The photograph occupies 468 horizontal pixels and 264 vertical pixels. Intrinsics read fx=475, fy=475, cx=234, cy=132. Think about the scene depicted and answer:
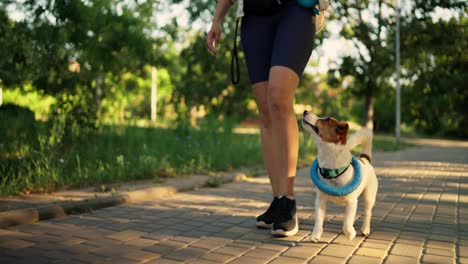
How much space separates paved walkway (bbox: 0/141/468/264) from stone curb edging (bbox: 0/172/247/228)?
0.11m

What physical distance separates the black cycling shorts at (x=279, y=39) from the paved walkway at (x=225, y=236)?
52.0 inches

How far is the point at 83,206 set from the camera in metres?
4.63

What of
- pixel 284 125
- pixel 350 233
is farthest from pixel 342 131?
pixel 350 233

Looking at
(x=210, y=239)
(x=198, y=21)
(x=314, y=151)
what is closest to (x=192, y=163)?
(x=210, y=239)

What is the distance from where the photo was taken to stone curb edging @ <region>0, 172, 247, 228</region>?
13.1 feet

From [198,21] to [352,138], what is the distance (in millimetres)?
13218

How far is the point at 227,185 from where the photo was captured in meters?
6.84

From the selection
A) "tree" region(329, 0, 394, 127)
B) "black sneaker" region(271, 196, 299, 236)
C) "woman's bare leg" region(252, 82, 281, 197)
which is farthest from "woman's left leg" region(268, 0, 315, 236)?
"tree" region(329, 0, 394, 127)

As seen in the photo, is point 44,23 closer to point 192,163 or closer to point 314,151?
point 192,163

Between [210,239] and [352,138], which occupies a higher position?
[352,138]

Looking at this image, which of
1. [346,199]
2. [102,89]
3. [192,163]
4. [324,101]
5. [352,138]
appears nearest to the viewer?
[346,199]

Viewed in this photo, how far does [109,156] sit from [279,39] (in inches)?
166

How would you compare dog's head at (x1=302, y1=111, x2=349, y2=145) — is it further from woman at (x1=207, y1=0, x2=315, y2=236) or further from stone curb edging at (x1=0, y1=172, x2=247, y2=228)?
stone curb edging at (x1=0, y1=172, x2=247, y2=228)

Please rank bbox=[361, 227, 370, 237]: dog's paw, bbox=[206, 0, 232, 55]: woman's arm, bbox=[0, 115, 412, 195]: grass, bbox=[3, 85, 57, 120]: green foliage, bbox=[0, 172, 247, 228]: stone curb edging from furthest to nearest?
bbox=[3, 85, 57, 120]: green foliage, bbox=[0, 115, 412, 195]: grass, bbox=[206, 0, 232, 55]: woman's arm, bbox=[0, 172, 247, 228]: stone curb edging, bbox=[361, 227, 370, 237]: dog's paw
